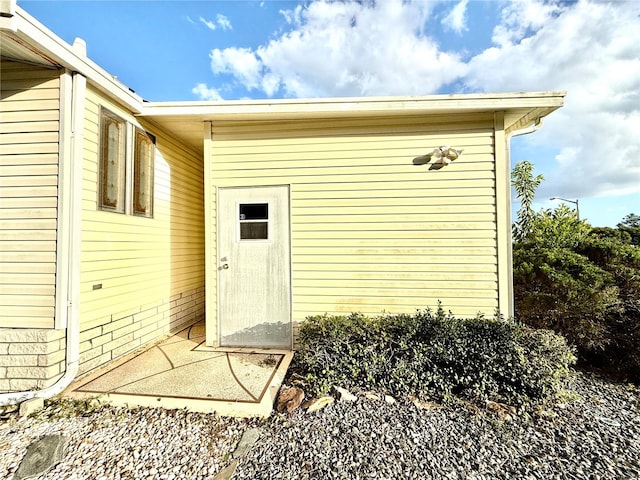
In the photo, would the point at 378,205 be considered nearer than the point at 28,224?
No

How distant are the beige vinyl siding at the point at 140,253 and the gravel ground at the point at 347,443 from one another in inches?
38.8

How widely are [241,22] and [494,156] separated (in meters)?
5.55

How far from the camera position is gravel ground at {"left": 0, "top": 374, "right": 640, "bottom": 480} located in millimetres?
1772

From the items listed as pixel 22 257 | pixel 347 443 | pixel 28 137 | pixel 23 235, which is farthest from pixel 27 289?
pixel 347 443

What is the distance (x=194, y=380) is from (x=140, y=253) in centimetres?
181

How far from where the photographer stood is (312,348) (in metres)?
2.84

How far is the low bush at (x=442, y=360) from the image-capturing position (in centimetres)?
256

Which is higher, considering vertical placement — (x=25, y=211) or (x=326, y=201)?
(x=326, y=201)

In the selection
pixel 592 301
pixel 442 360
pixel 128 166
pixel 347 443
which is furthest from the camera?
pixel 128 166

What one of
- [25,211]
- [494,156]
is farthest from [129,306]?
[494,156]

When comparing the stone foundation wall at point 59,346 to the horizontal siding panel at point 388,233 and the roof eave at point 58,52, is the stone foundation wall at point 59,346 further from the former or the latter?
the roof eave at point 58,52

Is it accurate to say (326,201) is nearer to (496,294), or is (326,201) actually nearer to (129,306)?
(496,294)

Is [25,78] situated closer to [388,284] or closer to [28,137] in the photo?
[28,137]

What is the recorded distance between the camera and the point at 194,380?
2750mm
